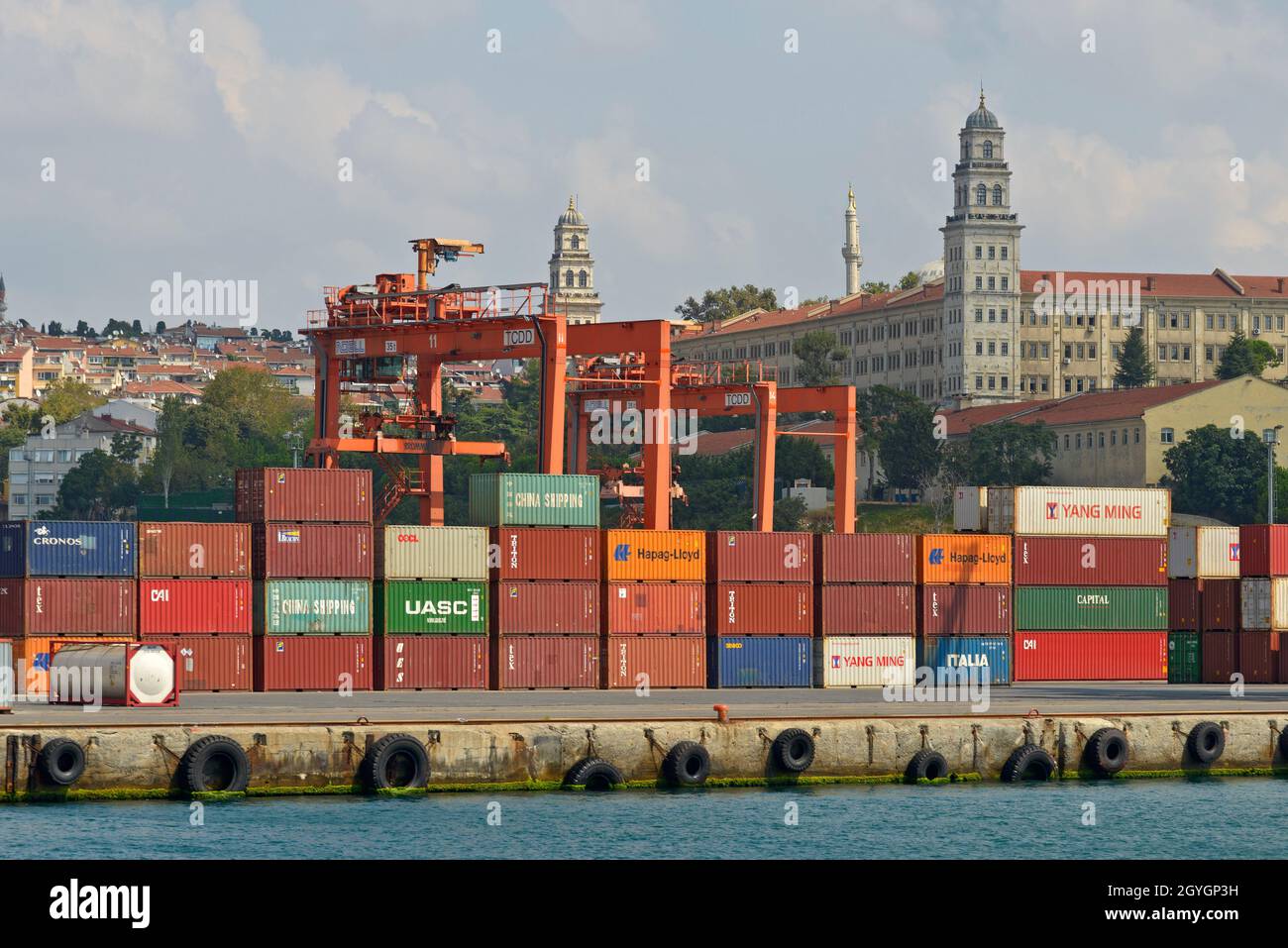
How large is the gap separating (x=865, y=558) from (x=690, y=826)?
22.9m

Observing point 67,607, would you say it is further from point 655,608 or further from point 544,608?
point 655,608

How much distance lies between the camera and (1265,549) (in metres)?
68.7

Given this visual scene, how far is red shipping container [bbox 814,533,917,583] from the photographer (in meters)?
63.8

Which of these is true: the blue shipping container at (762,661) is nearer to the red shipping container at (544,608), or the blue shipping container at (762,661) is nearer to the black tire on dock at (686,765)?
the red shipping container at (544,608)

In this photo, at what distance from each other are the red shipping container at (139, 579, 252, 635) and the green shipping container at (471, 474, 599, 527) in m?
7.75

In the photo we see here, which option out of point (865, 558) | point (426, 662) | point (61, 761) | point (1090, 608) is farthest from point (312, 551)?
point (1090, 608)

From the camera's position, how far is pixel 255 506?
57875 millimetres

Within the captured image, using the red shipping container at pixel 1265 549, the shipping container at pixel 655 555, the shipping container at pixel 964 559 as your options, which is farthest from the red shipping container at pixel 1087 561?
the shipping container at pixel 655 555

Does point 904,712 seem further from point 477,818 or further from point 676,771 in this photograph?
point 477,818

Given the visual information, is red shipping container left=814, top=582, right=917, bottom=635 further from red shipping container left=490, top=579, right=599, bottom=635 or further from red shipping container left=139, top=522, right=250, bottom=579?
red shipping container left=139, top=522, right=250, bottom=579

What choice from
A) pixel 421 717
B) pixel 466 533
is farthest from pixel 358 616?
pixel 421 717

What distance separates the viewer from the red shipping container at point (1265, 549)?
225 feet

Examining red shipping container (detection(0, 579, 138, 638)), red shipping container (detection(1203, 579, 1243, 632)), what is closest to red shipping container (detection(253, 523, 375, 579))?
red shipping container (detection(0, 579, 138, 638))

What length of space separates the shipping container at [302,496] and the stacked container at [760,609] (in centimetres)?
1125
